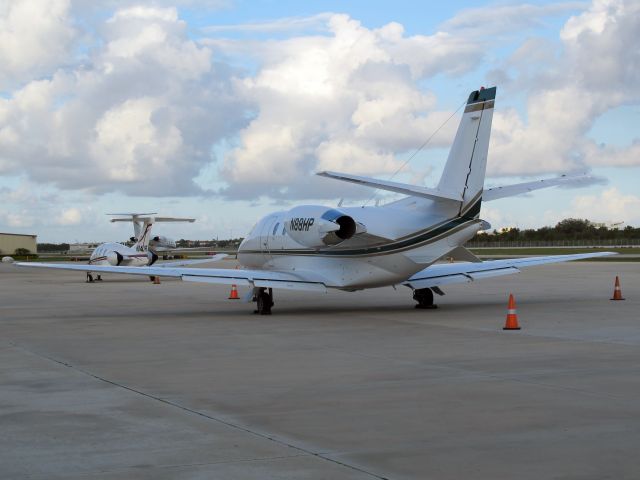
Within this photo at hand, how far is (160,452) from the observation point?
7.58m

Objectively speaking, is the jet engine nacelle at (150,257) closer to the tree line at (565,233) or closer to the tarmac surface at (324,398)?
the tarmac surface at (324,398)

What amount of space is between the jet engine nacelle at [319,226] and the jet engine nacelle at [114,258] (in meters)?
24.9

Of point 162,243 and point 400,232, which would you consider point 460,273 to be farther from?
point 162,243

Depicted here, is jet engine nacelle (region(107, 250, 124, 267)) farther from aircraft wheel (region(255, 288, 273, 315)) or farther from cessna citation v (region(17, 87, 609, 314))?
aircraft wheel (region(255, 288, 273, 315))

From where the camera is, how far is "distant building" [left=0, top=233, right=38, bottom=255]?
147000 millimetres

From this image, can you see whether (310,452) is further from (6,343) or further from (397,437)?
(6,343)

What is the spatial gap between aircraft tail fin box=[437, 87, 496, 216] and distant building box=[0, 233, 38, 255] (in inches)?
5249

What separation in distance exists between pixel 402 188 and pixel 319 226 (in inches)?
123

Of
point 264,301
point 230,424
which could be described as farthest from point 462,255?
point 230,424

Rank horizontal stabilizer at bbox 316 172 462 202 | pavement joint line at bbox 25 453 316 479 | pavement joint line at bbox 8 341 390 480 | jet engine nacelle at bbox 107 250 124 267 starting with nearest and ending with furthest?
pavement joint line at bbox 25 453 316 479
pavement joint line at bbox 8 341 390 480
horizontal stabilizer at bbox 316 172 462 202
jet engine nacelle at bbox 107 250 124 267

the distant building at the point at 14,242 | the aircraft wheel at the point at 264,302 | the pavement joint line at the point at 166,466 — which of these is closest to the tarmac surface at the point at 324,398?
the pavement joint line at the point at 166,466

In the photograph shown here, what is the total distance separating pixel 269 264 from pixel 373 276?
203 inches

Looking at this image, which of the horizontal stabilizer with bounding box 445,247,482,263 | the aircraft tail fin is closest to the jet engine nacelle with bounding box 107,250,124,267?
Answer: the horizontal stabilizer with bounding box 445,247,482,263

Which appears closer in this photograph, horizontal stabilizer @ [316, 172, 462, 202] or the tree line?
horizontal stabilizer @ [316, 172, 462, 202]
